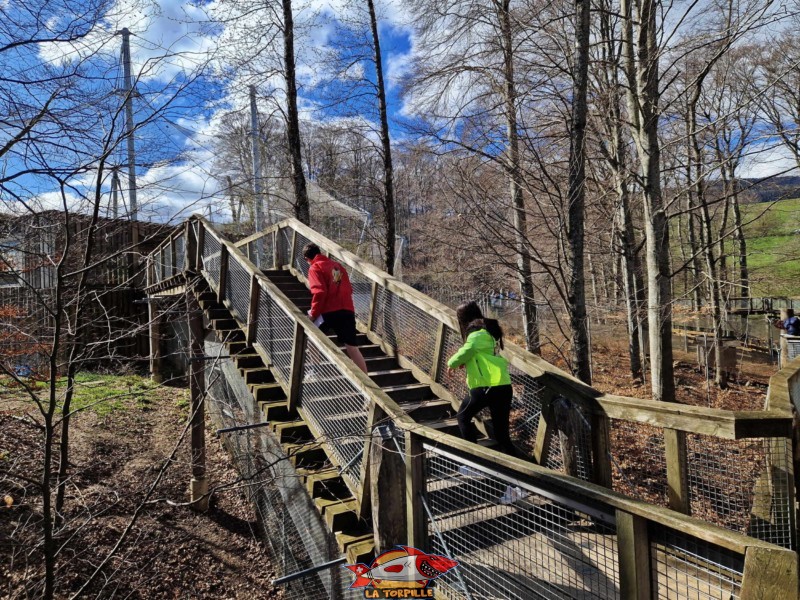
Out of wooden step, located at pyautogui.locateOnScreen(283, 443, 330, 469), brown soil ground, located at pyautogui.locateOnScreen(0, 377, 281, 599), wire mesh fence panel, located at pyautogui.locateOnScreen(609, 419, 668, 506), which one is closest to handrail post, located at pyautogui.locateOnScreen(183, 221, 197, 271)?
brown soil ground, located at pyautogui.locateOnScreen(0, 377, 281, 599)

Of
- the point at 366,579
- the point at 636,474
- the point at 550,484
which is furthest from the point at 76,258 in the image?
the point at 636,474

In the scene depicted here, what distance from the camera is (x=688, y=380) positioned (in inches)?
532

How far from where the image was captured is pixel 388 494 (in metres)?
3.09

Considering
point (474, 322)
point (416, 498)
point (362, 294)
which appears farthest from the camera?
point (362, 294)

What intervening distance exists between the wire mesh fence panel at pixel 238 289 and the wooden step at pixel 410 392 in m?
2.71

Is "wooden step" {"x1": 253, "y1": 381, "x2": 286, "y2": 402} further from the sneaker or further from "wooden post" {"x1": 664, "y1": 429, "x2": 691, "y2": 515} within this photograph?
"wooden post" {"x1": 664, "y1": 429, "x2": 691, "y2": 515}

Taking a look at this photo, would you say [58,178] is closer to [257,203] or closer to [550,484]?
[550,484]

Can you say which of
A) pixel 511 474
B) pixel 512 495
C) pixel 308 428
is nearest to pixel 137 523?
pixel 308 428

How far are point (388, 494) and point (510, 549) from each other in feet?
2.67

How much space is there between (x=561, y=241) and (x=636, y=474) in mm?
3409

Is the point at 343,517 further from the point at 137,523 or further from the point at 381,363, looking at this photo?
the point at 137,523

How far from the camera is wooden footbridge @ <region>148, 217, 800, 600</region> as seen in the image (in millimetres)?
1920

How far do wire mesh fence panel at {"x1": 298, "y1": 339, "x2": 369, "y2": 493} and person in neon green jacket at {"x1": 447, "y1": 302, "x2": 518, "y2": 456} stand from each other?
2.94ft

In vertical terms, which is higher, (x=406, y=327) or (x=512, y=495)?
A: (x=406, y=327)
